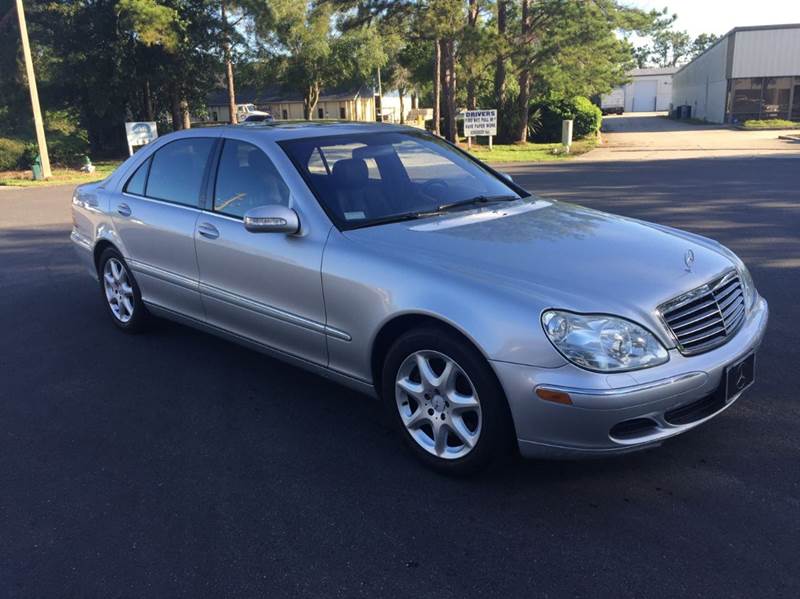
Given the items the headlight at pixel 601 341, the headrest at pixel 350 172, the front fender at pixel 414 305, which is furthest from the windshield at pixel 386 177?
the headlight at pixel 601 341

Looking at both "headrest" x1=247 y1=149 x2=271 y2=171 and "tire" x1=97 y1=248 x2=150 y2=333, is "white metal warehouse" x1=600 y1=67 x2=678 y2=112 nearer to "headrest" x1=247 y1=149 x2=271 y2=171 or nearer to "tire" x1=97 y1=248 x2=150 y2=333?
"tire" x1=97 y1=248 x2=150 y2=333

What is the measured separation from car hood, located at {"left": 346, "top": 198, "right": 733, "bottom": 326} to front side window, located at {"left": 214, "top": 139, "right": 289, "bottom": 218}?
0.70 metres

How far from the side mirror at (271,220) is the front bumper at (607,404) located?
1415 mm

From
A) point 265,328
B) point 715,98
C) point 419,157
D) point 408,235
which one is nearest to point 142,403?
point 265,328

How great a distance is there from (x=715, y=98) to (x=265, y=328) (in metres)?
50.2

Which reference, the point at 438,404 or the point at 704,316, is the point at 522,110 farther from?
the point at 438,404

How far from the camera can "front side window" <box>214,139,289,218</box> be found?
4062mm

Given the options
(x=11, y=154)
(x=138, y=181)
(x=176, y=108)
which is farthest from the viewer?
(x=176, y=108)

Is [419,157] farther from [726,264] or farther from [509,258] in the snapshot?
[726,264]

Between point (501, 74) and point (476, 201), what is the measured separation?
1151 inches

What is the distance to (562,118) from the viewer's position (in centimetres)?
3475

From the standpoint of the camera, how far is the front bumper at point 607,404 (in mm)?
2777

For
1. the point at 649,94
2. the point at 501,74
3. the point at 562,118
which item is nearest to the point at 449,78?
the point at 501,74

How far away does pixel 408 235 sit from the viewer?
3.57 meters
